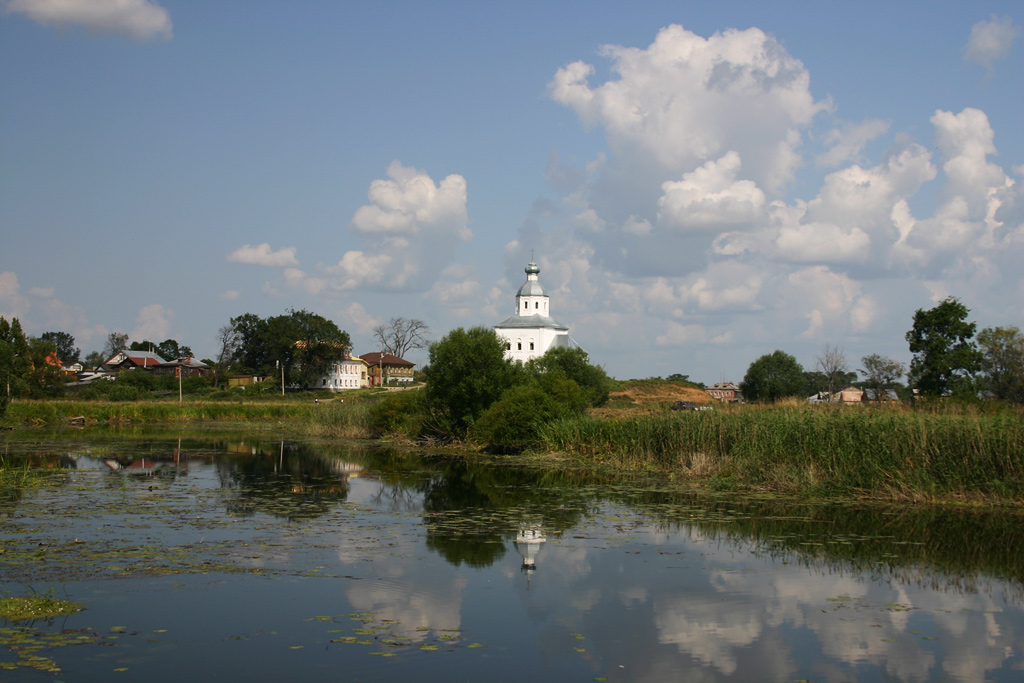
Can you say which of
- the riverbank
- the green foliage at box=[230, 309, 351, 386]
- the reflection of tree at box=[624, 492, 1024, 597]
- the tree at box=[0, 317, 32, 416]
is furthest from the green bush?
the reflection of tree at box=[624, 492, 1024, 597]

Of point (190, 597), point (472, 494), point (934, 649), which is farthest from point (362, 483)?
point (934, 649)

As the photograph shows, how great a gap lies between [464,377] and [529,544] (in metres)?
20.7

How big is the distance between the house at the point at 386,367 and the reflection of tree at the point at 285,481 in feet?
301

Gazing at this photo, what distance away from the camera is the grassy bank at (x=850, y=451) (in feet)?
52.0

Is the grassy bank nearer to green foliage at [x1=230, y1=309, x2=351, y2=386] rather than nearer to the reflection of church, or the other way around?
the reflection of church

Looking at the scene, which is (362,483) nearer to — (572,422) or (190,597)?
(572,422)

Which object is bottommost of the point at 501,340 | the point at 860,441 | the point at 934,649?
the point at 934,649

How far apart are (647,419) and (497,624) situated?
1627cm

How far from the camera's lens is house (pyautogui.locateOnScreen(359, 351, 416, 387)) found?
123188 mm

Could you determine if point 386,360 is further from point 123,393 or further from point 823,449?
point 823,449

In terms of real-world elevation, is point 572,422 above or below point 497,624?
above

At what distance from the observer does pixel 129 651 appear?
7605 mm

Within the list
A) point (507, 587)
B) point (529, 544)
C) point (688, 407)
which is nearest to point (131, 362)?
A: point (688, 407)

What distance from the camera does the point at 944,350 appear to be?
164ft
